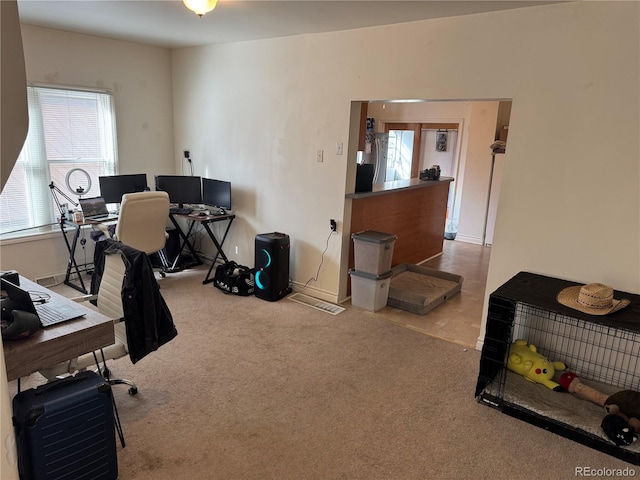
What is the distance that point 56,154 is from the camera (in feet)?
14.9

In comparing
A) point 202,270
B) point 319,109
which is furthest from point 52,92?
point 319,109

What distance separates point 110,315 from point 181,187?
2662 mm

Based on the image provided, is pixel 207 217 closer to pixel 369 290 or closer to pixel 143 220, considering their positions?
pixel 143 220

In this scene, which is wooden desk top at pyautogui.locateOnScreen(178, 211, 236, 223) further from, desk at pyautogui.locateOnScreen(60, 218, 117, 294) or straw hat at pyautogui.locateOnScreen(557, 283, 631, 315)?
straw hat at pyautogui.locateOnScreen(557, 283, 631, 315)

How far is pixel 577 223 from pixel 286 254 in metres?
2.52

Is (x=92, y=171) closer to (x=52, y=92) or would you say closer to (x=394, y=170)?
(x=52, y=92)

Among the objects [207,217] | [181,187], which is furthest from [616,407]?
[181,187]

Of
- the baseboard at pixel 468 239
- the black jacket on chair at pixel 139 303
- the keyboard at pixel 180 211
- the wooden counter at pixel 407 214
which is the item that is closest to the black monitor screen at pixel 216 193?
the keyboard at pixel 180 211

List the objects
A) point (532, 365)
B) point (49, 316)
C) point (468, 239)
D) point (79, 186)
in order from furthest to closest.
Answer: point (468, 239), point (79, 186), point (532, 365), point (49, 316)

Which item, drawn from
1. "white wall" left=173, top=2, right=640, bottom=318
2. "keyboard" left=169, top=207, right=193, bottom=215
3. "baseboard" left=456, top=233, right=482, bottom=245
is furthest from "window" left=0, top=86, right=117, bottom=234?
"baseboard" left=456, top=233, right=482, bottom=245

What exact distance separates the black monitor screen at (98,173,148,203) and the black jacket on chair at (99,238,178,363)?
2546 mm

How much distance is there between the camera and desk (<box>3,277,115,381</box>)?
5.87 feet

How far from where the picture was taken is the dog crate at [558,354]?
8.15 ft

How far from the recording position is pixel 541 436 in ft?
8.27
